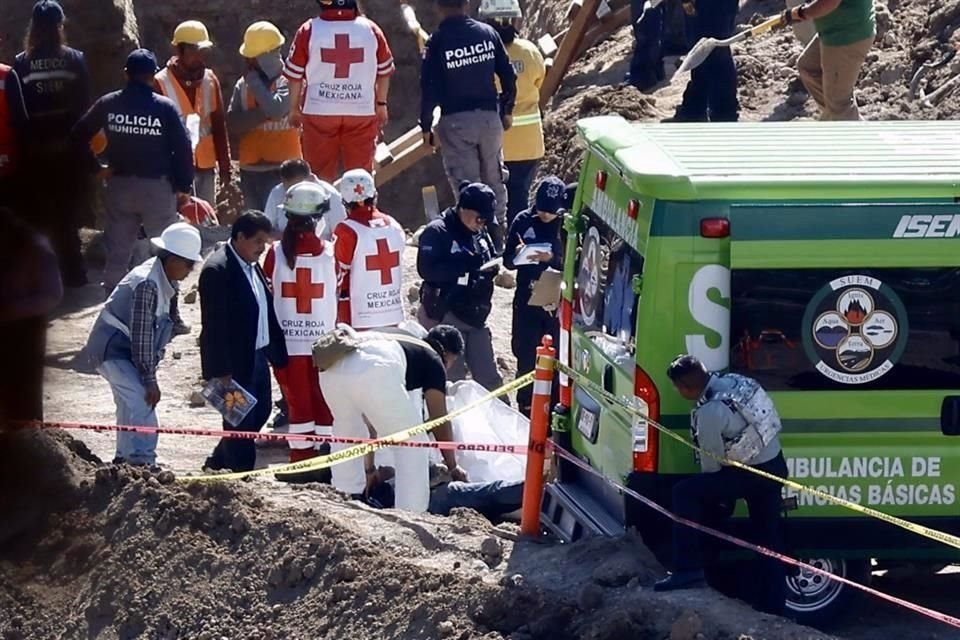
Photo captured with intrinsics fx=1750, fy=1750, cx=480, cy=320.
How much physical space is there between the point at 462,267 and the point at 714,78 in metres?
5.29

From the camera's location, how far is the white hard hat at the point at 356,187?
1080 centimetres

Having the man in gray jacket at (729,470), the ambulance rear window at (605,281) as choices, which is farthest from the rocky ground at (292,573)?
the ambulance rear window at (605,281)

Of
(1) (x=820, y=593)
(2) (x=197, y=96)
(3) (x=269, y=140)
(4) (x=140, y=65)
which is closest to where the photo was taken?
(1) (x=820, y=593)

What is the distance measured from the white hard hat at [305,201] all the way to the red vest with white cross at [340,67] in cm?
315

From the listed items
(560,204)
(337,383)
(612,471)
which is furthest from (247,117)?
(612,471)

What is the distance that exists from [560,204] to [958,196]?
4266 millimetres

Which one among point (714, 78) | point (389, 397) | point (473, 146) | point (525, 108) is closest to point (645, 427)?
point (389, 397)

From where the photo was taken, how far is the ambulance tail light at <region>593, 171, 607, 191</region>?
8.25m

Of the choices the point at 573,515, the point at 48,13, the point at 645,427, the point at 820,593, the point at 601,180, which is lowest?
the point at 820,593

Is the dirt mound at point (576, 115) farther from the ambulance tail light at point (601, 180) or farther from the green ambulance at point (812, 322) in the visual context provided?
the green ambulance at point (812, 322)

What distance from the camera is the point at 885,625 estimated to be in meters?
8.04

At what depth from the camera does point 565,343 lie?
8.77 meters

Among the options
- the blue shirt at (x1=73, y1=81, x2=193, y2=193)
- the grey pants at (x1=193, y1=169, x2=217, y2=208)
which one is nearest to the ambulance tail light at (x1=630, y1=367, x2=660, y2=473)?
the blue shirt at (x1=73, y1=81, x2=193, y2=193)

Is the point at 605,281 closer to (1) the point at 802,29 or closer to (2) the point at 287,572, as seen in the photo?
(2) the point at 287,572
